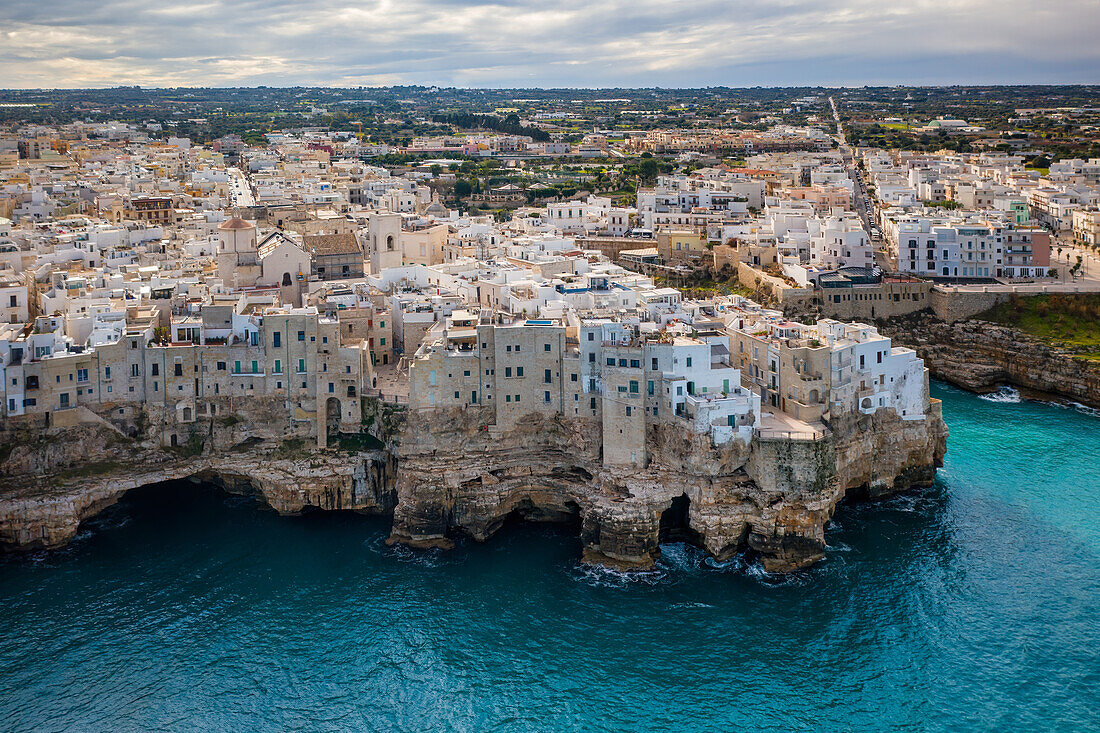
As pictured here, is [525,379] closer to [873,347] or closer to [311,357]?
[311,357]

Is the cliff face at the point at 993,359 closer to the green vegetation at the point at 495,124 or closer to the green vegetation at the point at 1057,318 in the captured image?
the green vegetation at the point at 1057,318

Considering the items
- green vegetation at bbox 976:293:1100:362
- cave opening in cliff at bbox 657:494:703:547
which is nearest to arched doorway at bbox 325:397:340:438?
cave opening in cliff at bbox 657:494:703:547

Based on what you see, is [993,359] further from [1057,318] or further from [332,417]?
[332,417]

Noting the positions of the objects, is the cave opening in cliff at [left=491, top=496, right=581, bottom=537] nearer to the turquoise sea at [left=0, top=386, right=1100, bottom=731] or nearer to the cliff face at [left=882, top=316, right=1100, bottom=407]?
the turquoise sea at [left=0, top=386, right=1100, bottom=731]

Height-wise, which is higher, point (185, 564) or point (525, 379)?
point (525, 379)

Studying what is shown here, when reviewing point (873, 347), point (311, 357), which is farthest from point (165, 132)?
point (873, 347)

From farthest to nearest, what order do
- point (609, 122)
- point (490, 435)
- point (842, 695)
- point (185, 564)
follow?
point (609, 122) → point (490, 435) → point (185, 564) → point (842, 695)

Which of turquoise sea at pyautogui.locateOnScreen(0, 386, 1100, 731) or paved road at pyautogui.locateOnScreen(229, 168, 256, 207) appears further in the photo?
paved road at pyautogui.locateOnScreen(229, 168, 256, 207)
